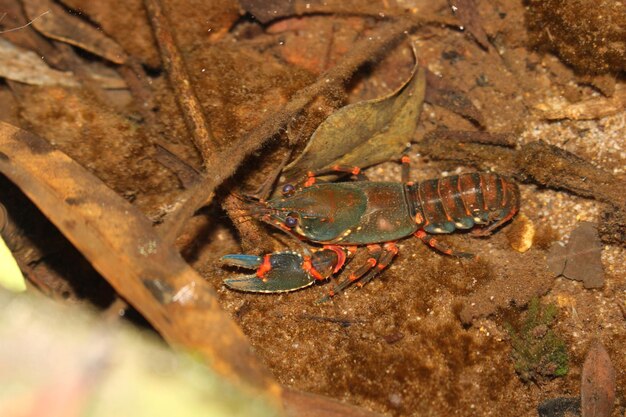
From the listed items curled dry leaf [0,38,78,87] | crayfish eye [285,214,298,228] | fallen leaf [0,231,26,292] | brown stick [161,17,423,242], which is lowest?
crayfish eye [285,214,298,228]

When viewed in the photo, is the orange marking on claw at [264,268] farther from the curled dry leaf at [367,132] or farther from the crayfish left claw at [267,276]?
the curled dry leaf at [367,132]

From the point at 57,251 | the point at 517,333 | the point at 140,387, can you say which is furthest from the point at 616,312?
the point at 57,251

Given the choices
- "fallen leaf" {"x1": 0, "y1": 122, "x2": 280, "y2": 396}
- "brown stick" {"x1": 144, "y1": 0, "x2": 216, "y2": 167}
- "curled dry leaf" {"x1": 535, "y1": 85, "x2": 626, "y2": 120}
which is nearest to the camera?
"fallen leaf" {"x1": 0, "y1": 122, "x2": 280, "y2": 396}

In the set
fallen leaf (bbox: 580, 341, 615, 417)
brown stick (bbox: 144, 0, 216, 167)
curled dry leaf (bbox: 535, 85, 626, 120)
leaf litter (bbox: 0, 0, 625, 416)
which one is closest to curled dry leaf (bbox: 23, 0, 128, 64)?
leaf litter (bbox: 0, 0, 625, 416)

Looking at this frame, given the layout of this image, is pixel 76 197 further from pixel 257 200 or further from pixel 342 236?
pixel 342 236

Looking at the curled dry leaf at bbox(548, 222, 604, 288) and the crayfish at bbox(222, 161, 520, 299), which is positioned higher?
the crayfish at bbox(222, 161, 520, 299)

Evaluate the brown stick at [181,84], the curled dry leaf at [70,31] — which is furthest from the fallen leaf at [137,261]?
the curled dry leaf at [70,31]

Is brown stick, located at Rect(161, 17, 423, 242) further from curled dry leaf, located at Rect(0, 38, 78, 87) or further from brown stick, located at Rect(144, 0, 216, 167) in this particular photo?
curled dry leaf, located at Rect(0, 38, 78, 87)
